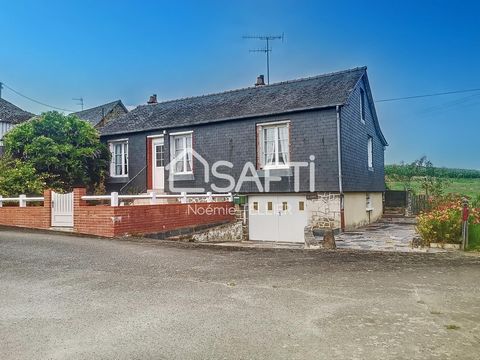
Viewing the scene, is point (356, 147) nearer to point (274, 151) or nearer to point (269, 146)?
point (274, 151)

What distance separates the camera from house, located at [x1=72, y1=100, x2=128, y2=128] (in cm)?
2586

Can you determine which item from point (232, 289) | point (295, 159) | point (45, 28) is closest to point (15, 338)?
point (232, 289)

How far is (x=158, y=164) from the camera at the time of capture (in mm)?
18672

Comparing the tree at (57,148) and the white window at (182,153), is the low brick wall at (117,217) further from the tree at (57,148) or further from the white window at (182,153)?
the white window at (182,153)

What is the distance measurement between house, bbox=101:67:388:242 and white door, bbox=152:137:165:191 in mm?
49

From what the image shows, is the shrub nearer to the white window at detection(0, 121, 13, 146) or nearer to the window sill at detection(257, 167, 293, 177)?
the window sill at detection(257, 167, 293, 177)

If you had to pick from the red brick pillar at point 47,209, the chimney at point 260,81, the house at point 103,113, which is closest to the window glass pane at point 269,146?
the chimney at point 260,81

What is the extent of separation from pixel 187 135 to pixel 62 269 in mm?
11652

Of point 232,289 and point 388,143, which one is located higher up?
point 388,143

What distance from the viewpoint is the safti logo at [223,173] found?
15.3 m

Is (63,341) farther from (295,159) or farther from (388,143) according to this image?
(388,143)

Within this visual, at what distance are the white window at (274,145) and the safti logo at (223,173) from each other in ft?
0.90

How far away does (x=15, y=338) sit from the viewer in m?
3.79

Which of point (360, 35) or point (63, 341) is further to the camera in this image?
point (360, 35)
